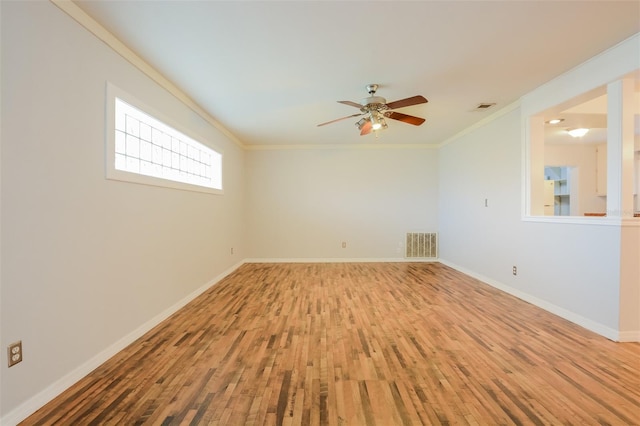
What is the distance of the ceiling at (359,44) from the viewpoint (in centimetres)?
186

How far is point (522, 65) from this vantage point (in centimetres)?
260

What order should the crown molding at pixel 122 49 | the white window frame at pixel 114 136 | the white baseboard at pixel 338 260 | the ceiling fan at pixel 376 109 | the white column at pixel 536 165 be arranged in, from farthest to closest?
1. the white baseboard at pixel 338 260
2. the white column at pixel 536 165
3. the ceiling fan at pixel 376 109
4. the white window frame at pixel 114 136
5. the crown molding at pixel 122 49

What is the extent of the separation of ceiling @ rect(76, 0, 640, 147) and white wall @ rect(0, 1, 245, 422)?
1.37 feet

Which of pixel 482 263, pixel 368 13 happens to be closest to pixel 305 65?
pixel 368 13

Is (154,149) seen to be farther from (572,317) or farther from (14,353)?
(572,317)

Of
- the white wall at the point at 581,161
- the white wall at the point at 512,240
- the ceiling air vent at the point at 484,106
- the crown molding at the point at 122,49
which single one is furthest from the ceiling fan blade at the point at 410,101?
the white wall at the point at 581,161

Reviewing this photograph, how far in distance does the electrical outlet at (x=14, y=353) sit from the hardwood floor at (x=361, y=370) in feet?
1.08

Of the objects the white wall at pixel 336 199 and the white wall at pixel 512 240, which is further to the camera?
the white wall at pixel 336 199

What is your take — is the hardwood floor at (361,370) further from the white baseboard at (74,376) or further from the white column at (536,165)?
the white column at (536,165)

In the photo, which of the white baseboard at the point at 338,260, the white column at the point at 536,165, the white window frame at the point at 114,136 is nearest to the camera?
the white window frame at the point at 114,136

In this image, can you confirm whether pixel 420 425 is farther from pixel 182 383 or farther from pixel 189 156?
pixel 189 156

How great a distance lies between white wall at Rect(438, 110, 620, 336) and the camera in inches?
97.4

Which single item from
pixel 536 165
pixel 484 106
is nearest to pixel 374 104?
pixel 484 106

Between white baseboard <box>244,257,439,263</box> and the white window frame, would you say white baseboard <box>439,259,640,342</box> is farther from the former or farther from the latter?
the white window frame
